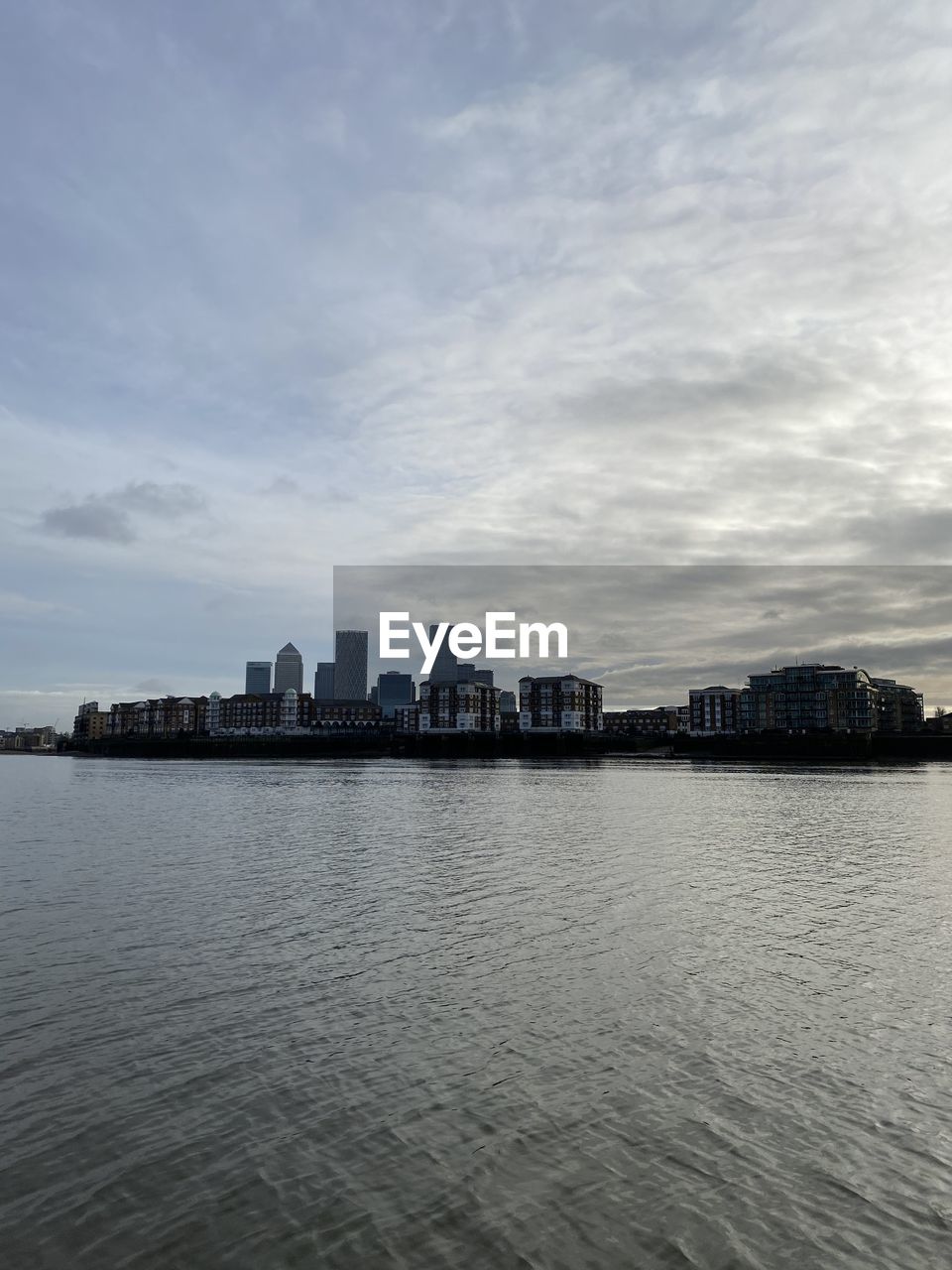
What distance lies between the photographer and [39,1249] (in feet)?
26.2

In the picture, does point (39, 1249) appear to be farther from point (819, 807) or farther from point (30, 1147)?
point (819, 807)

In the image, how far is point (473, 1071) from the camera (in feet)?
40.4

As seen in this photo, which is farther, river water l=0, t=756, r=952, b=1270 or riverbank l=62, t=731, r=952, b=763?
riverbank l=62, t=731, r=952, b=763

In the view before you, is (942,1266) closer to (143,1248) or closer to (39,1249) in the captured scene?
(143,1248)

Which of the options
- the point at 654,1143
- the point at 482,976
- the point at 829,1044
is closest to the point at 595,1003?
the point at 482,976

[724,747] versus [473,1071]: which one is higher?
[473,1071]

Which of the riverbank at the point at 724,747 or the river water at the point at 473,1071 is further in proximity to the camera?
the riverbank at the point at 724,747

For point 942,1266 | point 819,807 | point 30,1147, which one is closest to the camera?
point 942,1266

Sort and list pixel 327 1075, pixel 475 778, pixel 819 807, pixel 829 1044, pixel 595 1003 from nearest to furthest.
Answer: pixel 327 1075
pixel 829 1044
pixel 595 1003
pixel 819 807
pixel 475 778

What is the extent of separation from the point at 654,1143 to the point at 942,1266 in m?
3.13

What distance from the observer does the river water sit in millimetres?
8477

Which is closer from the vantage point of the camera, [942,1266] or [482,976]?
[942,1266]

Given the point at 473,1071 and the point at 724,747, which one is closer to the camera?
the point at 473,1071

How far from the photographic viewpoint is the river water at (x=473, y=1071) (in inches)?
334
